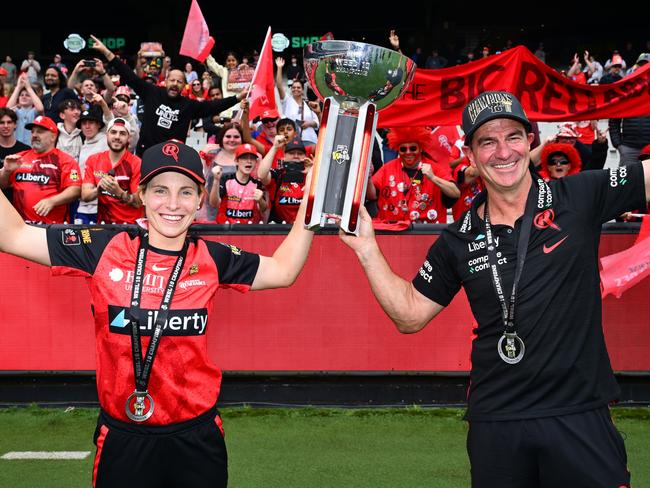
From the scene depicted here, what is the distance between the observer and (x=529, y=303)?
10.3 feet

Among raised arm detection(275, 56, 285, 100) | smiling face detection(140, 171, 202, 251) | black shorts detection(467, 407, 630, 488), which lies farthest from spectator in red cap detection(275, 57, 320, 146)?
black shorts detection(467, 407, 630, 488)

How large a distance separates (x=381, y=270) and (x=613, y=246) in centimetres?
387

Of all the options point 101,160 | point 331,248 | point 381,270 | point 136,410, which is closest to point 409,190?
point 331,248

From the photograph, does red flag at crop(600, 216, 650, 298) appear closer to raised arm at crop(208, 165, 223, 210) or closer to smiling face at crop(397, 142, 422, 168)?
smiling face at crop(397, 142, 422, 168)

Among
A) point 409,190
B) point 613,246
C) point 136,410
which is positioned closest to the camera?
point 136,410

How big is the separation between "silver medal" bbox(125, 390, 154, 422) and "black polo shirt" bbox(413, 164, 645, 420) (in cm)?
121

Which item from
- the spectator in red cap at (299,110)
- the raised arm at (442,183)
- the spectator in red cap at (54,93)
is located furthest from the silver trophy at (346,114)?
the spectator in red cap at (54,93)

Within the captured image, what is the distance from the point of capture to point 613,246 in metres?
6.77

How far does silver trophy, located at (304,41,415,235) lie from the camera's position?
11.1 ft

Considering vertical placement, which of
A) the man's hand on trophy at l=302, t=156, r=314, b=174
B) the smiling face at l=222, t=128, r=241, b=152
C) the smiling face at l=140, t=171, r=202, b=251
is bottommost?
the smiling face at l=140, t=171, r=202, b=251

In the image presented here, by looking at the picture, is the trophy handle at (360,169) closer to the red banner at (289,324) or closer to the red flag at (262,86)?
the red banner at (289,324)

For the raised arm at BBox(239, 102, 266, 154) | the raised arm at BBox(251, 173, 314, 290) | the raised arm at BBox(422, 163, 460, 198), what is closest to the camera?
the raised arm at BBox(251, 173, 314, 290)

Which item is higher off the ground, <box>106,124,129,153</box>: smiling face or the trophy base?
<box>106,124,129,153</box>: smiling face

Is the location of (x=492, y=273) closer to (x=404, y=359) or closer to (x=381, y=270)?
(x=381, y=270)
